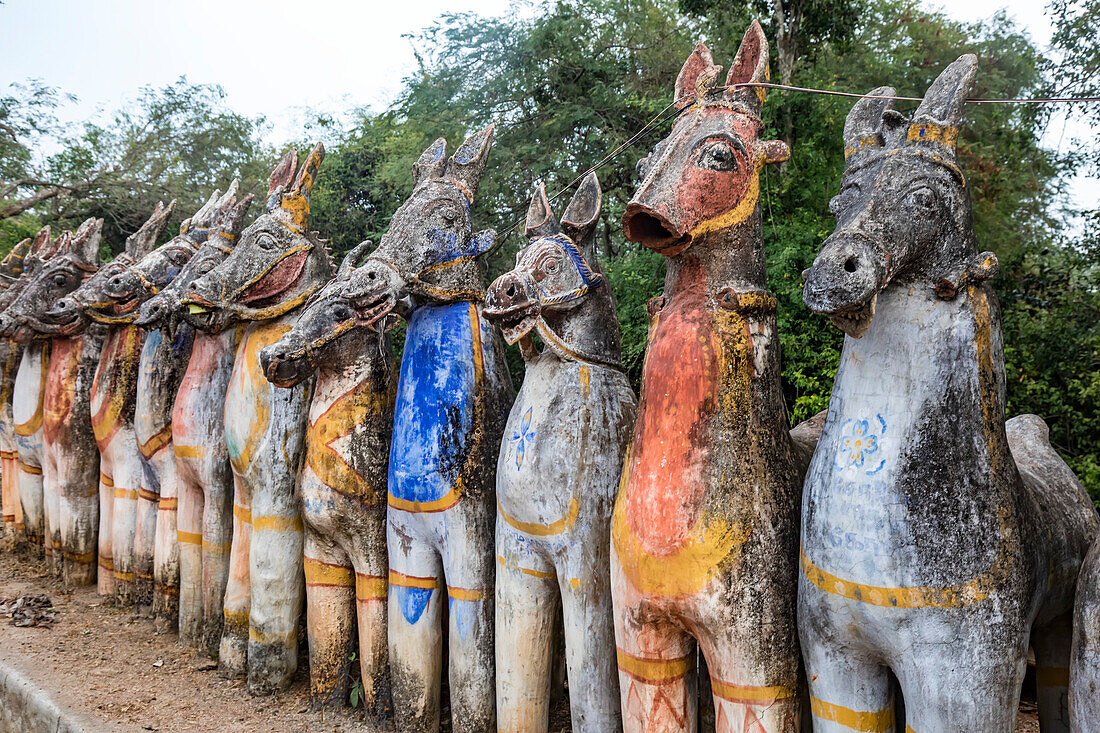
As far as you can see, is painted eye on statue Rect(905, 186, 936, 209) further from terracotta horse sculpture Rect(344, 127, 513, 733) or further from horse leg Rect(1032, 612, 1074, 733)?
terracotta horse sculpture Rect(344, 127, 513, 733)

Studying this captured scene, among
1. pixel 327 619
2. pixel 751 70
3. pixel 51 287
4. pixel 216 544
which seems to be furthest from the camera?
pixel 51 287

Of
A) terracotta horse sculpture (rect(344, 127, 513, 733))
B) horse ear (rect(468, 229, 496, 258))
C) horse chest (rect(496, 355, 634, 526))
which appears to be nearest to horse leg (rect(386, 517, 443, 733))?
terracotta horse sculpture (rect(344, 127, 513, 733))

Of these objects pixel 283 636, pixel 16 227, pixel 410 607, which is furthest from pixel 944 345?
pixel 16 227

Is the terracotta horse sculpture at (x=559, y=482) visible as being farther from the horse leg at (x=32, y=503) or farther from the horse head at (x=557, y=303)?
the horse leg at (x=32, y=503)

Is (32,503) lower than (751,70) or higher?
lower

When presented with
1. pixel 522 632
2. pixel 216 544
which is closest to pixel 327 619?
pixel 216 544

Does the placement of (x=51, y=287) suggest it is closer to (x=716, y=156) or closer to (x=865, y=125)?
(x=716, y=156)

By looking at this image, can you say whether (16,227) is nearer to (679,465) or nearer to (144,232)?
(144,232)

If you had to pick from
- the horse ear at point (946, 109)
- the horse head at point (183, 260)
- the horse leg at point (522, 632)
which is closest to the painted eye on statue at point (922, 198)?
the horse ear at point (946, 109)

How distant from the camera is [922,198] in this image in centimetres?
246

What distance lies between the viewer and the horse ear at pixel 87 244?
694 centimetres

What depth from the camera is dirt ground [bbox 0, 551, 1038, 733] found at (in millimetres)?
4352

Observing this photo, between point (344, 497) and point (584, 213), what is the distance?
1781 mm

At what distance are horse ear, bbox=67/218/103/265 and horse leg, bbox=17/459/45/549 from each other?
6.36 ft
